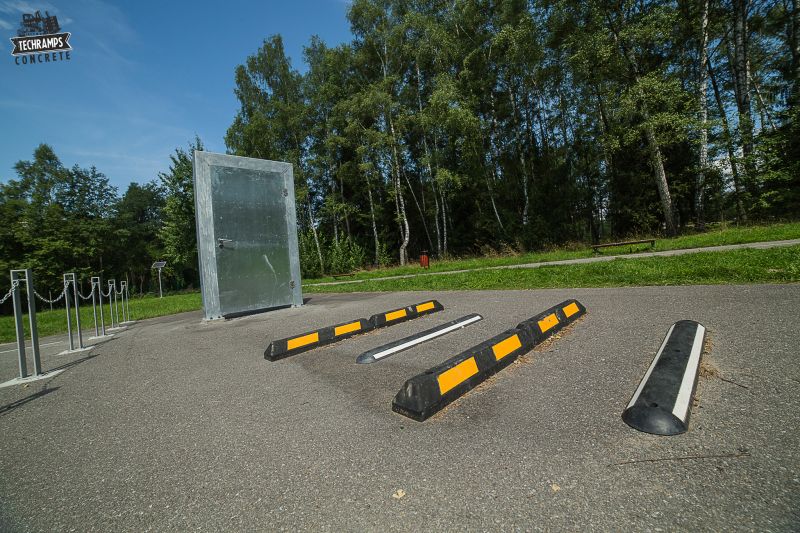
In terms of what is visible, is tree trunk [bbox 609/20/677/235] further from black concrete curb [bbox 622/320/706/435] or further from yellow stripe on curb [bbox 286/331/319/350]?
yellow stripe on curb [bbox 286/331/319/350]

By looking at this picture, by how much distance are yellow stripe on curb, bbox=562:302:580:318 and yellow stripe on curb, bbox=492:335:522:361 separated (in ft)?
5.48

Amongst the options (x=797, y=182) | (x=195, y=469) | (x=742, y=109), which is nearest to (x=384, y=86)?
(x=742, y=109)

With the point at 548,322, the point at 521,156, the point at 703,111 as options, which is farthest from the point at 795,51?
the point at 548,322

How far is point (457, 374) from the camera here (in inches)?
111

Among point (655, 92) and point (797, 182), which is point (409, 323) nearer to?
point (655, 92)

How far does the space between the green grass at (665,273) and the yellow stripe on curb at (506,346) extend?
5.18 metres

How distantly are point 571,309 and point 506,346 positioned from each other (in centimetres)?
220

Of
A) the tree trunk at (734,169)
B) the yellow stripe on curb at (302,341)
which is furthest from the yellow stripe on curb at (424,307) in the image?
the tree trunk at (734,169)

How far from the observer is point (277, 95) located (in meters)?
31.0

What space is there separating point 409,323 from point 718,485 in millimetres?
4578

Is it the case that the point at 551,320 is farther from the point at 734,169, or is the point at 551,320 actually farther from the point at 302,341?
the point at 734,169

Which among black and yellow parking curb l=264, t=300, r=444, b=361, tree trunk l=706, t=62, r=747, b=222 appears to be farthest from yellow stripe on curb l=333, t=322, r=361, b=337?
tree trunk l=706, t=62, r=747, b=222

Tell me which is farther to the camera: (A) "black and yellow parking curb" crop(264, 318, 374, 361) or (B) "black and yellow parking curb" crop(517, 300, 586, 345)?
(A) "black and yellow parking curb" crop(264, 318, 374, 361)

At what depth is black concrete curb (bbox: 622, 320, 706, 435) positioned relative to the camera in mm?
2000
